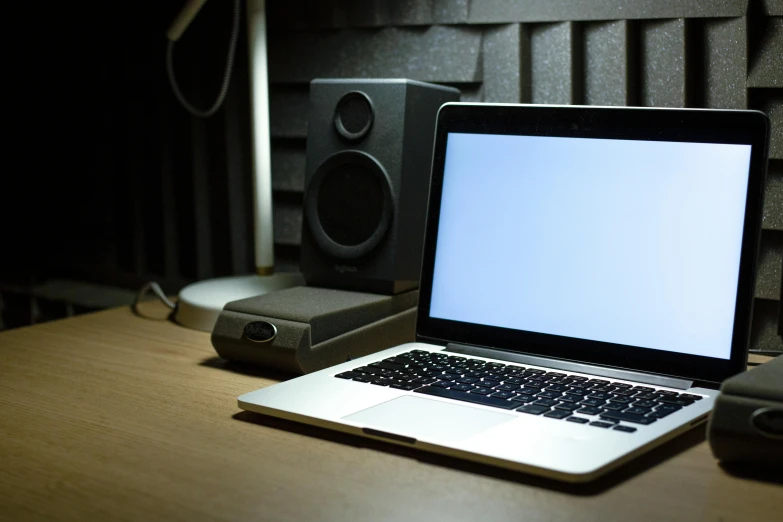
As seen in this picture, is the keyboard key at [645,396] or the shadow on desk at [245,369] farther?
the shadow on desk at [245,369]

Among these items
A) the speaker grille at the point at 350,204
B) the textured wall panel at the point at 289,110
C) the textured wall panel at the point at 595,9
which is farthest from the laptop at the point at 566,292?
the textured wall panel at the point at 289,110

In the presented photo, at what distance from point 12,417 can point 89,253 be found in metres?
0.91

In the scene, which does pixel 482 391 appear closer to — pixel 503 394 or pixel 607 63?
pixel 503 394

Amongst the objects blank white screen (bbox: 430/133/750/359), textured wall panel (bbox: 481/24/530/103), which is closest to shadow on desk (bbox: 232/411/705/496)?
blank white screen (bbox: 430/133/750/359)

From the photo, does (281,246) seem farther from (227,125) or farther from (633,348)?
(633,348)

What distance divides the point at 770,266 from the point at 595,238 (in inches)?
9.7

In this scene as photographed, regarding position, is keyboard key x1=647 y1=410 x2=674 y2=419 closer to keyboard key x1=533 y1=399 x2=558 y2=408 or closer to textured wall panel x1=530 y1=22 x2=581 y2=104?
keyboard key x1=533 y1=399 x2=558 y2=408

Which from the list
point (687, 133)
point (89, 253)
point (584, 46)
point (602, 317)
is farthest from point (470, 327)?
point (89, 253)

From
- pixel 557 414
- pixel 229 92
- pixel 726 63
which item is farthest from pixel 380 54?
pixel 557 414

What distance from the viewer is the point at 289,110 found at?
1.35 metres

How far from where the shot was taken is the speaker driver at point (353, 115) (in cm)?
104

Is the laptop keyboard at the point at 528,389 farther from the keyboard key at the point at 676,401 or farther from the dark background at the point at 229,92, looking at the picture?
the dark background at the point at 229,92

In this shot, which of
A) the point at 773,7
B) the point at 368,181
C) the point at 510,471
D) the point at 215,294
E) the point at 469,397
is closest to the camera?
the point at 510,471

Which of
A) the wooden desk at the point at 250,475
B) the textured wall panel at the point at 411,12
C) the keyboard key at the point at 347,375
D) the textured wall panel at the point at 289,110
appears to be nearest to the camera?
the wooden desk at the point at 250,475
